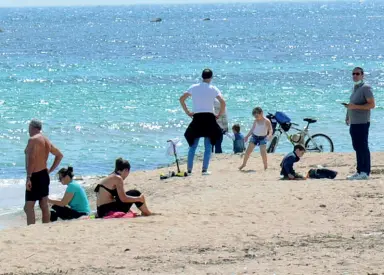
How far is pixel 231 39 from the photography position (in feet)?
255

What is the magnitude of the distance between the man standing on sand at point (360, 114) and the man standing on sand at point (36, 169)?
12.8ft

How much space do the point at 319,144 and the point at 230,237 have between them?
8.51 metres

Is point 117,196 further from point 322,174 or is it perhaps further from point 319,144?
point 319,144

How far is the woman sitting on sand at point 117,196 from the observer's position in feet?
34.7

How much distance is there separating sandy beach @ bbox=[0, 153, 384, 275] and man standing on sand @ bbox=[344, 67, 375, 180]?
290 millimetres

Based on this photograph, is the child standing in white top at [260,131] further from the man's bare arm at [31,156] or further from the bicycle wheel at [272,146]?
the man's bare arm at [31,156]

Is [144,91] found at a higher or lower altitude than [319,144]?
higher

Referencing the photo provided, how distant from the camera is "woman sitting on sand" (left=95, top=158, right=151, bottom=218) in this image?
1059cm

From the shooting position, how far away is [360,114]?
12.1 m

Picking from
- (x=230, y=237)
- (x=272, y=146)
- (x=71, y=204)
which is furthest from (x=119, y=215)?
(x=272, y=146)

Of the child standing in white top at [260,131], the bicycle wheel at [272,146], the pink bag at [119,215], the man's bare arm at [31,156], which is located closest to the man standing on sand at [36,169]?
the man's bare arm at [31,156]

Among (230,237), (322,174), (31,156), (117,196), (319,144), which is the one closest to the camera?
(230,237)

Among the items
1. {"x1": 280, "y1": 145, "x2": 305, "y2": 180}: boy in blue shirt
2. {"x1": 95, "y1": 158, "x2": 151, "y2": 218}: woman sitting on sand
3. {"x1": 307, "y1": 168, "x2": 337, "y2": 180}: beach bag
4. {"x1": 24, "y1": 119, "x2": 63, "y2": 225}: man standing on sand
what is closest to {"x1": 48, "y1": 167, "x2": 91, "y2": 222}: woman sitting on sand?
{"x1": 24, "y1": 119, "x2": 63, "y2": 225}: man standing on sand

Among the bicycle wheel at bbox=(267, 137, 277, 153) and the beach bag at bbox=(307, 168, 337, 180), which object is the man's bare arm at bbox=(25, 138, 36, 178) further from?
the bicycle wheel at bbox=(267, 137, 277, 153)
